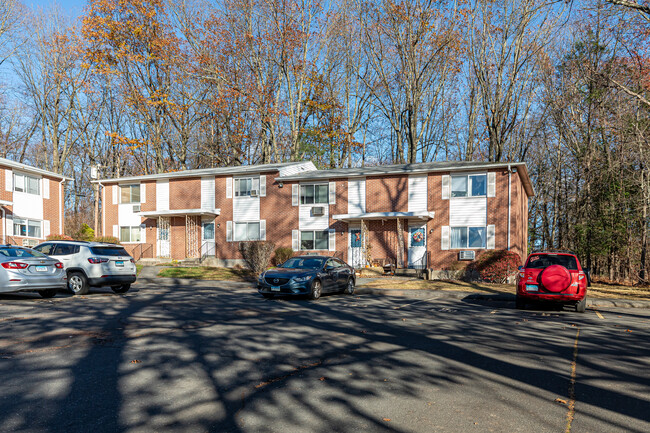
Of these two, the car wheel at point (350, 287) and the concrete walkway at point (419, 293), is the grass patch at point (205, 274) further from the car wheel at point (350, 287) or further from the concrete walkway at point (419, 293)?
the car wheel at point (350, 287)

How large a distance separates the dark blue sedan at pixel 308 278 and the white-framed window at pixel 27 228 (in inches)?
891

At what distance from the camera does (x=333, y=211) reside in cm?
2984

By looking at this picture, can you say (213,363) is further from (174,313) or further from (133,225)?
(133,225)

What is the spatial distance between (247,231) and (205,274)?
6315mm

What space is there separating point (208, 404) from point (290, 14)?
36.3 metres

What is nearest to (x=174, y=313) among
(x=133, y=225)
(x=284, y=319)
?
(x=284, y=319)

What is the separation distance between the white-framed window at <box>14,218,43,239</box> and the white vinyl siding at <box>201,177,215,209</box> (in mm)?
11375

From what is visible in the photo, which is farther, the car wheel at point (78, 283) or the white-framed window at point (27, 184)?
the white-framed window at point (27, 184)

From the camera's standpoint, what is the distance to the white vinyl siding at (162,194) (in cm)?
3369

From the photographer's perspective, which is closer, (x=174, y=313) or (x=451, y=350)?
(x=451, y=350)

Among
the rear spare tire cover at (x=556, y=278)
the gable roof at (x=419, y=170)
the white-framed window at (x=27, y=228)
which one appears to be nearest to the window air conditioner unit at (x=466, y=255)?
the gable roof at (x=419, y=170)

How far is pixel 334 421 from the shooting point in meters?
4.43

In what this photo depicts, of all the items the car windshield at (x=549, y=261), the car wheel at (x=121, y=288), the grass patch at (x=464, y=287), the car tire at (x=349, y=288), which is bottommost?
the grass patch at (x=464, y=287)

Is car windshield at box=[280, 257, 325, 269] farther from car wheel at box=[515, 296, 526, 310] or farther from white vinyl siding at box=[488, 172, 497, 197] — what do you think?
white vinyl siding at box=[488, 172, 497, 197]
